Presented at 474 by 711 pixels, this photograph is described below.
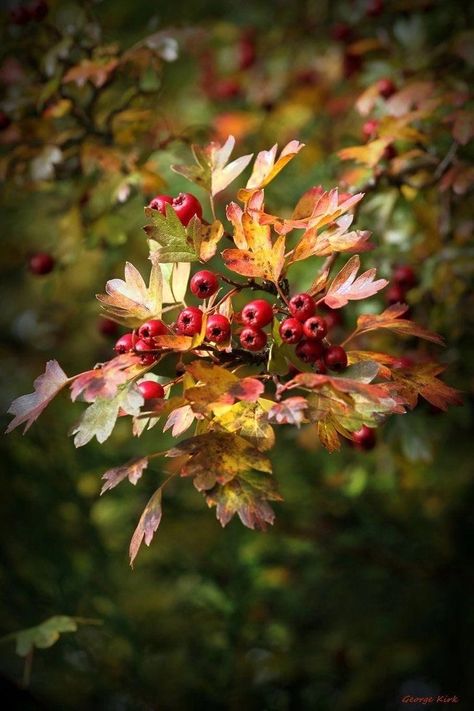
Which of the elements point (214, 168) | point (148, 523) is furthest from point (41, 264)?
point (148, 523)

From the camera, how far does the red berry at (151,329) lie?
1.11 m

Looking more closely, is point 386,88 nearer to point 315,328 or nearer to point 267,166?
point 267,166

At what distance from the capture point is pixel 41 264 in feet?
6.73

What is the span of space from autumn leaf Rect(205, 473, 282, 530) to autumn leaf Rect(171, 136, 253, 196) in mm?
607

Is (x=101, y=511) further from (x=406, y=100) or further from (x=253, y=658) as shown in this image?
(x=406, y=100)

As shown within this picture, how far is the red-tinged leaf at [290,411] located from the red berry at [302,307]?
18cm

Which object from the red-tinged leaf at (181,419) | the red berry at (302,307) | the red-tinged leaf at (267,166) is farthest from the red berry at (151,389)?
the red-tinged leaf at (267,166)

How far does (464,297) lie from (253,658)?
137cm

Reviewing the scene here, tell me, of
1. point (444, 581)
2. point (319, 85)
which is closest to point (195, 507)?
point (444, 581)

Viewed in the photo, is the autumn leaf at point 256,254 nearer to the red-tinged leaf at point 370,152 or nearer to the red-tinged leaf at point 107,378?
the red-tinged leaf at point 107,378

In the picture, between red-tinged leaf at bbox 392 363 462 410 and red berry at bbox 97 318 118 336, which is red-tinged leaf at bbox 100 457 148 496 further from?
red berry at bbox 97 318 118 336

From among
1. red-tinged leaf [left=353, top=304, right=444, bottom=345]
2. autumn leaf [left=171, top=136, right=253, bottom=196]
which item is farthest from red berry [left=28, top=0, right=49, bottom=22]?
red-tinged leaf [left=353, top=304, right=444, bottom=345]

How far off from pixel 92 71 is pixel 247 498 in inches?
50.5

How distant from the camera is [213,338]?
3.63 ft
